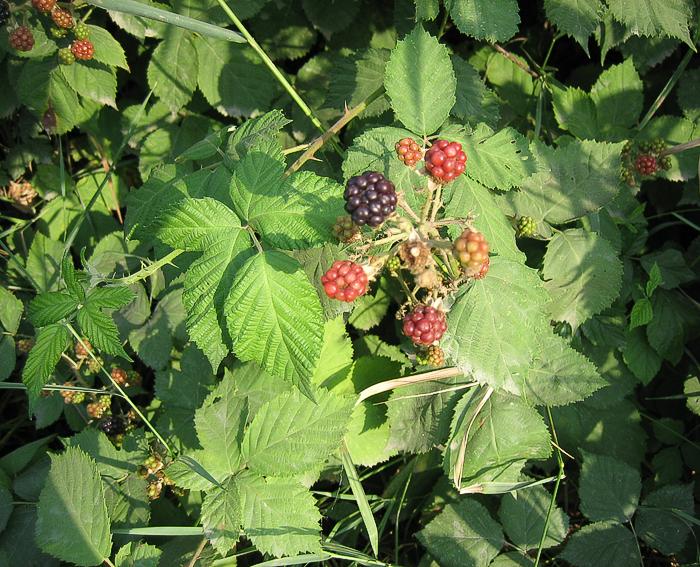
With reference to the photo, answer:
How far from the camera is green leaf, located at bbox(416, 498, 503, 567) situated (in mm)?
2250

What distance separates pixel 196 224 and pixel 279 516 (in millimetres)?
976

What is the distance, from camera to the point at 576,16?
7.02ft

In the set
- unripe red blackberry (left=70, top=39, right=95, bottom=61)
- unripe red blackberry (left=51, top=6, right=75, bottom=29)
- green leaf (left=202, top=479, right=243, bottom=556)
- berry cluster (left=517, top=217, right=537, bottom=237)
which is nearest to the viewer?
green leaf (left=202, top=479, right=243, bottom=556)

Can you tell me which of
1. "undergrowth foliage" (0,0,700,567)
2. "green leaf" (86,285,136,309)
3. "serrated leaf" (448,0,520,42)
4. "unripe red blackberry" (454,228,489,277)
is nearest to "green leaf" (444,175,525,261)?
"undergrowth foliage" (0,0,700,567)

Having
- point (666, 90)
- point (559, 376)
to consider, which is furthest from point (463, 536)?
point (666, 90)

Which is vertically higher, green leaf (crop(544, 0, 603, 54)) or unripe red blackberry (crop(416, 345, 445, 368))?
green leaf (crop(544, 0, 603, 54))

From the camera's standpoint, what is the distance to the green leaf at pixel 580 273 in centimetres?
219

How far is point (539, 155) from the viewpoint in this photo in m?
2.21

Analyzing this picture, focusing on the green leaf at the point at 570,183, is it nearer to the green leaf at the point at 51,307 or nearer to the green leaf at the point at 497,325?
the green leaf at the point at 497,325

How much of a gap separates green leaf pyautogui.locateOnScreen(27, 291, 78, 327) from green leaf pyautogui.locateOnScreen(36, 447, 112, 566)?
603mm

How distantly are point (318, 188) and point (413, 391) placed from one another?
101 cm

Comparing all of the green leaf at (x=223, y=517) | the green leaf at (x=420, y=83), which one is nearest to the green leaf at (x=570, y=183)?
the green leaf at (x=420, y=83)

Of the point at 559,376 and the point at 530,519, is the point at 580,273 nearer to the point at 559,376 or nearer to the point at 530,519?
the point at 559,376

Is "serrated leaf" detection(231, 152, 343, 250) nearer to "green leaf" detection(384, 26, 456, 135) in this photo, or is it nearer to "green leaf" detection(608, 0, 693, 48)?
"green leaf" detection(384, 26, 456, 135)
